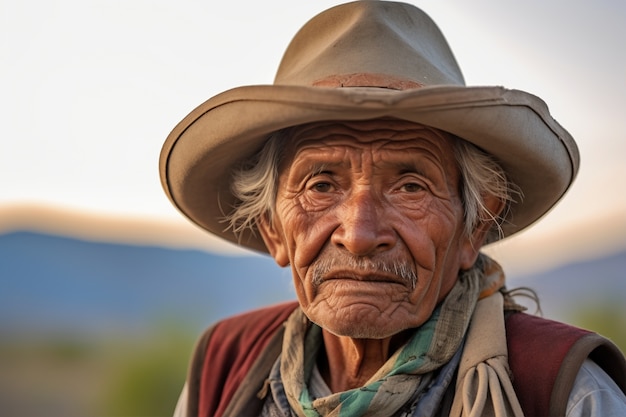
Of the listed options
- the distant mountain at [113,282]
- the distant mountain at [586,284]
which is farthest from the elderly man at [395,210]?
the distant mountain at [113,282]

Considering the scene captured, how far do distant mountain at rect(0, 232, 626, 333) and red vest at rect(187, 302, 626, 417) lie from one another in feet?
19.4

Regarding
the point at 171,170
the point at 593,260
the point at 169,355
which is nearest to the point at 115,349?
the point at 169,355

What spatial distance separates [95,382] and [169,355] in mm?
2167

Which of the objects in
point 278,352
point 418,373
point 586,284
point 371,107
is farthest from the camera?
point 586,284

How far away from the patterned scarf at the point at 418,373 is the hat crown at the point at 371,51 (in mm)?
734

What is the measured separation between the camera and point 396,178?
86.4 inches

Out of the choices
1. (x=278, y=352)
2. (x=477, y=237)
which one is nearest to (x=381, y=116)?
(x=477, y=237)

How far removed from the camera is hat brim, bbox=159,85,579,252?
1929 millimetres

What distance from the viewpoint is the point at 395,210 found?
215 centimetres

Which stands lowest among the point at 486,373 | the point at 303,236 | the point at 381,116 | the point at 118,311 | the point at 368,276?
the point at 118,311

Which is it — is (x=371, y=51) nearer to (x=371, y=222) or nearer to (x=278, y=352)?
(x=371, y=222)

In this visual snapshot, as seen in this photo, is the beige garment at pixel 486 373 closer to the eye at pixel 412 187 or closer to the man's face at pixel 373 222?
the man's face at pixel 373 222

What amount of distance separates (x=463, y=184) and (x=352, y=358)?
0.72 metres

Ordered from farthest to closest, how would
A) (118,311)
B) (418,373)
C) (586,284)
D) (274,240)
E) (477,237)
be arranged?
(118,311), (586,284), (274,240), (477,237), (418,373)
